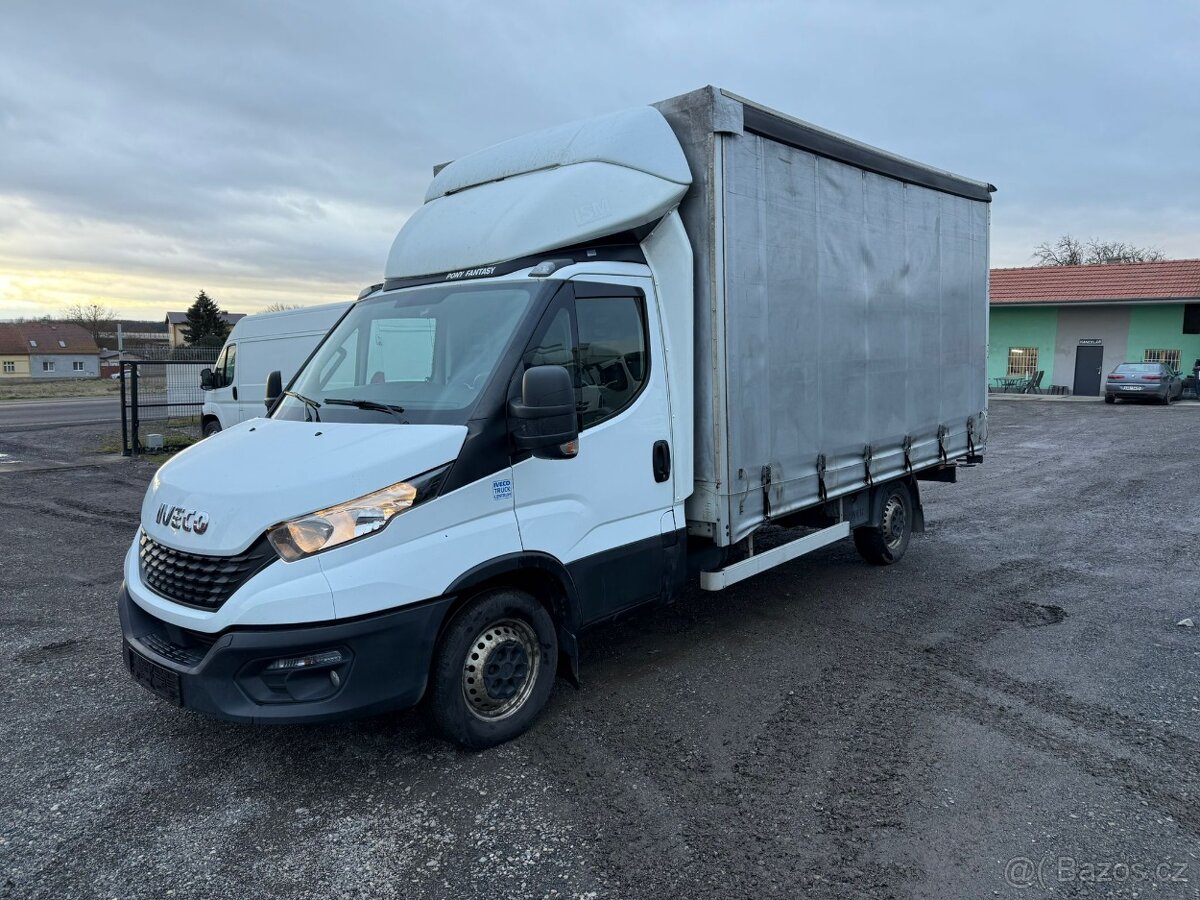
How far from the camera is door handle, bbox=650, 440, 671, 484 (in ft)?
15.5

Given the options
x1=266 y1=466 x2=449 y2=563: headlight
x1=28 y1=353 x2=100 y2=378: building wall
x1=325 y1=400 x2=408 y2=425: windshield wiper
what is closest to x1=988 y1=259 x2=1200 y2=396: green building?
x1=325 y1=400 x2=408 y2=425: windshield wiper

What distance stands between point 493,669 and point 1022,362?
36361 mm

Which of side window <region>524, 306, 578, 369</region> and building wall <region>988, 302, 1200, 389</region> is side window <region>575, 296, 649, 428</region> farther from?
building wall <region>988, 302, 1200, 389</region>

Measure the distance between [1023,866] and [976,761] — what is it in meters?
0.84

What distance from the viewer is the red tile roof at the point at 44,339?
84688 millimetres

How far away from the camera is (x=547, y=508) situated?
13.7 feet

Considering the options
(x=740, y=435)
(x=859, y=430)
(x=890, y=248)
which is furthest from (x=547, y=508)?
(x=890, y=248)

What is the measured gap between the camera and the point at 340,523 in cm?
348

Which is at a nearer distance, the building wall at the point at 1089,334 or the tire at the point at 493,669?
the tire at the point at 493,669

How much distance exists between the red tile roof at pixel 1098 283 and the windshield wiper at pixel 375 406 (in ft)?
114

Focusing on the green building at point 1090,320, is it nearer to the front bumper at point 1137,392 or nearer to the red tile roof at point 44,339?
the front bumper at point 1137,392

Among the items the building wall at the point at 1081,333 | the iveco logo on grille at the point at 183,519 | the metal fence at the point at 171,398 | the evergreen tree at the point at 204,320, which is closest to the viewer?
the iveco logo on grille at the point at 183,519

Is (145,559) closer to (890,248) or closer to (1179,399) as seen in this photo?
(890,248)

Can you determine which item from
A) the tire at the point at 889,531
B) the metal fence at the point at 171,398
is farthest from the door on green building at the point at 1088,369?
the metal fence at the point at 171,398
